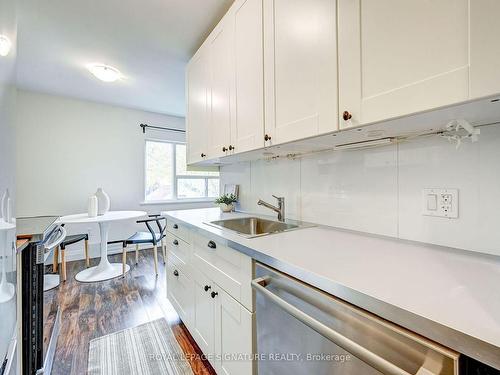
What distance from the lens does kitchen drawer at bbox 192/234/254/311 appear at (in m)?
0.97

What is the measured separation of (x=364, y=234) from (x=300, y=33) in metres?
1.00

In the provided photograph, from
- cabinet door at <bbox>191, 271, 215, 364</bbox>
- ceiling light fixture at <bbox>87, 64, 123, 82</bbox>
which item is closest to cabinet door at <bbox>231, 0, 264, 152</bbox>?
cabinet door at <bbox>191, 271, 215, 364</bbox>

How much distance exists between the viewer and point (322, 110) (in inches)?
36.6

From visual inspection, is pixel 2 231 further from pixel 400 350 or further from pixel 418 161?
pixel 418 161

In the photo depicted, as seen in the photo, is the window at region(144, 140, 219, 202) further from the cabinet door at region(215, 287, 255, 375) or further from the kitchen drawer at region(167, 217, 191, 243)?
the cabinet door at region(215, 287, 255, 375)

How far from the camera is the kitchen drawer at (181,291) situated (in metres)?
1.53

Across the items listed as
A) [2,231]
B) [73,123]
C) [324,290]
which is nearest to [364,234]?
[324,290]

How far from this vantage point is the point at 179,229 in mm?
1698

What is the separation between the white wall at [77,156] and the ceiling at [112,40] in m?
0.43

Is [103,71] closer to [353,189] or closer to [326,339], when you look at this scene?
[353,189]

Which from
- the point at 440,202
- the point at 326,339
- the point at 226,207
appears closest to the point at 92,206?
the point at 226,207

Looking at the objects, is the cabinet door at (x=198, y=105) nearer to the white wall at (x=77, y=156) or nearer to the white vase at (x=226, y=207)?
the white vase at (x=226, y=207)

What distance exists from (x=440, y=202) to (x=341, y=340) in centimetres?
70

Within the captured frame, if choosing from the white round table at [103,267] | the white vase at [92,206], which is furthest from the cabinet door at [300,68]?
the white vase at [92,206]
